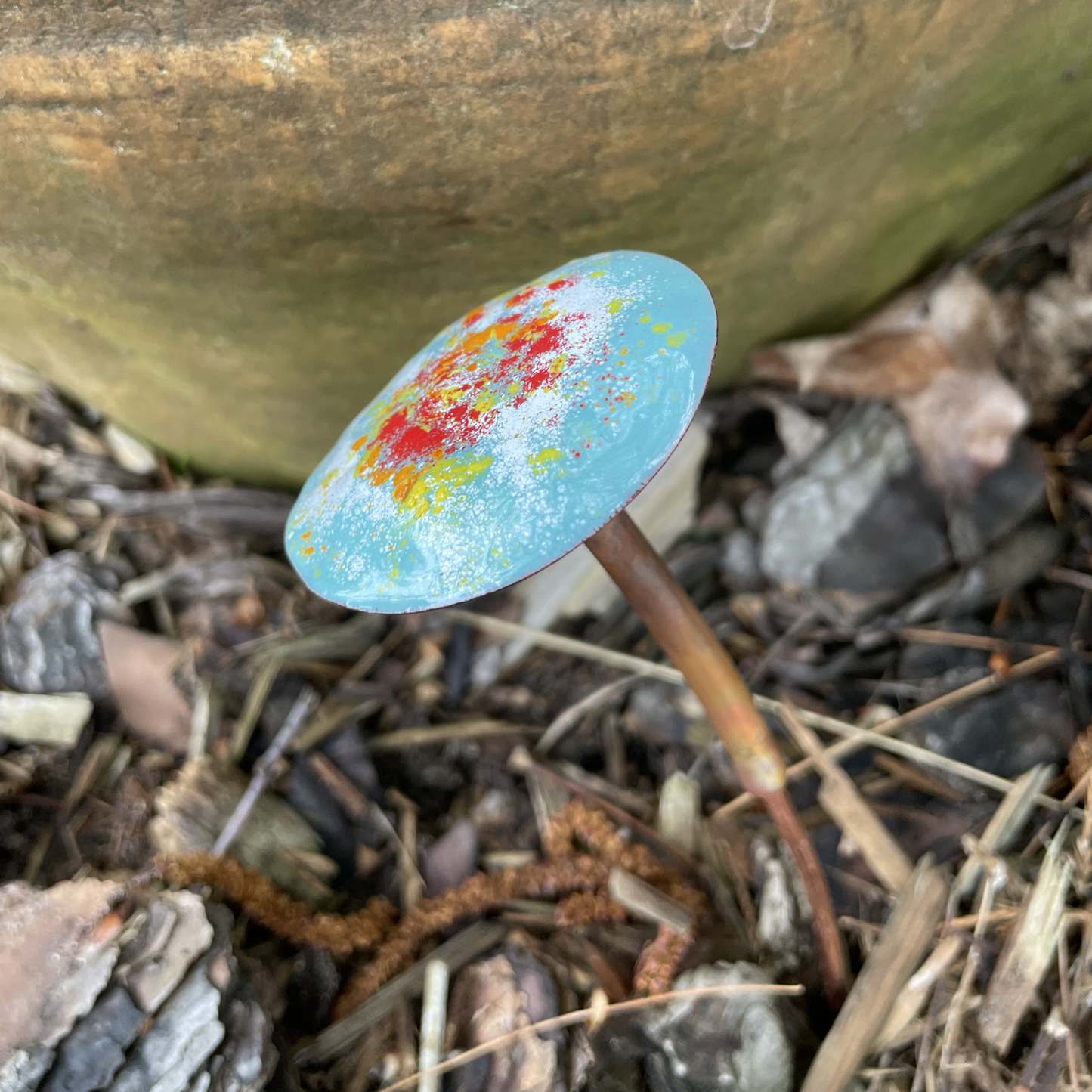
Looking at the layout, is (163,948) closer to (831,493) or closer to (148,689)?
(148,689)

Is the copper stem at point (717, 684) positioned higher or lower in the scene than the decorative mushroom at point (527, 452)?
lower

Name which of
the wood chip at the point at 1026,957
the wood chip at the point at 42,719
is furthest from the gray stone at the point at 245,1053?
the wood chip at the point at 1026,957

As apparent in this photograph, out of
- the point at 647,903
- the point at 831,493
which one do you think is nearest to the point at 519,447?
the point at 647,903

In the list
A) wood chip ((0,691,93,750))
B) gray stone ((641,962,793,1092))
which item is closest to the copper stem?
gray stone ((641,962,793,1092))

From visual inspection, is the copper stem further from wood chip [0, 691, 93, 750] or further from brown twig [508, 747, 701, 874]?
wood chip [0, 691, 93, 750]

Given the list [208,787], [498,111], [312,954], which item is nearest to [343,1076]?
[312,954]

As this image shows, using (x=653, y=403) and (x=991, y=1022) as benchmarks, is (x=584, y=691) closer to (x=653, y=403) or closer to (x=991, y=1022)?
(x=991, y=1022)

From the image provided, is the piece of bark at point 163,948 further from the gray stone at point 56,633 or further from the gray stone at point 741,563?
the gray stone at point 741,563
